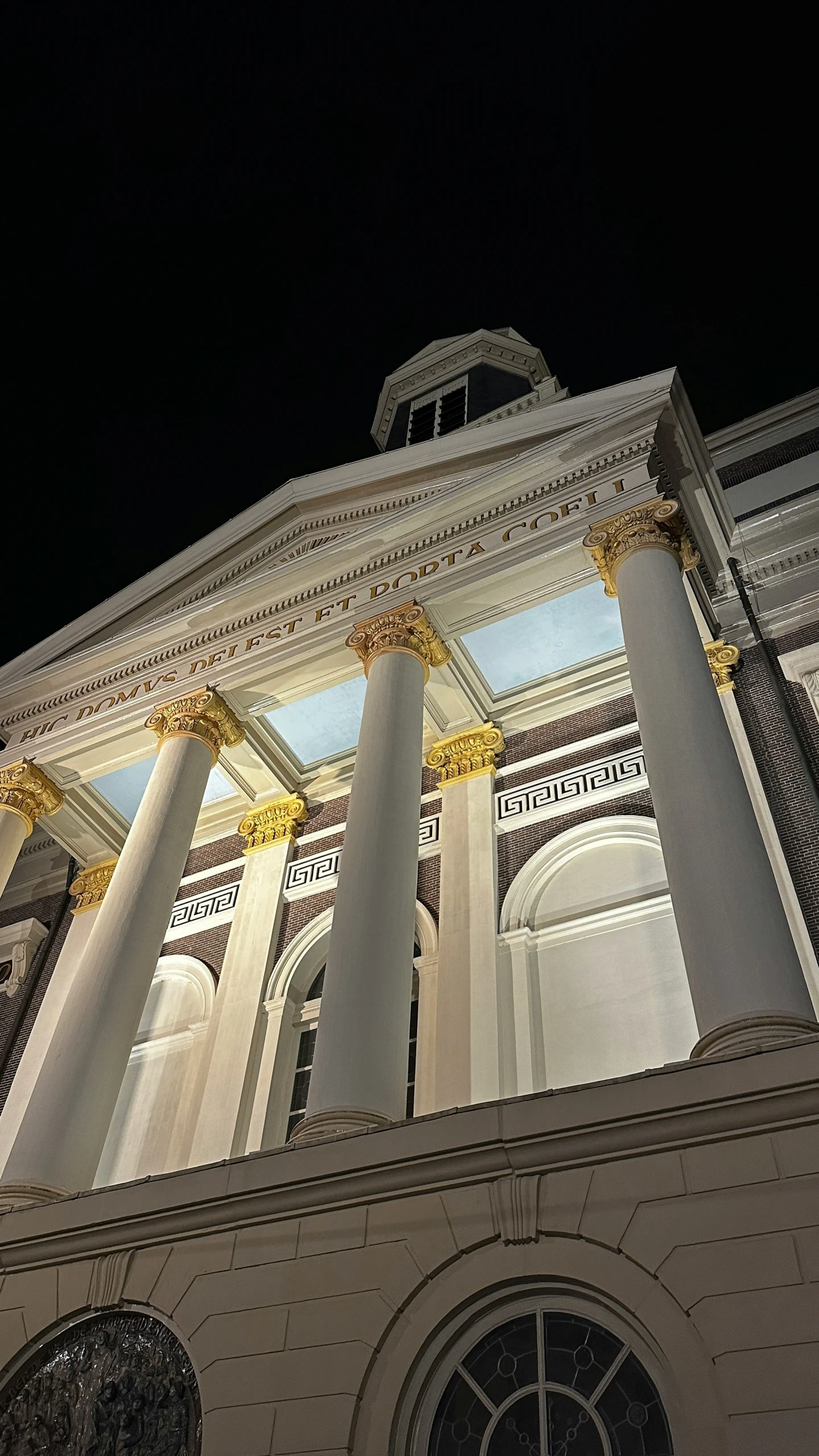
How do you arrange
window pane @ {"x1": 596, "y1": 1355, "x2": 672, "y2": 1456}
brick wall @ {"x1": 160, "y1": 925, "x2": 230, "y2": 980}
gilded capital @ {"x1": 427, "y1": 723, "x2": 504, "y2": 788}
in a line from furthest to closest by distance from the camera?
1. brick wall @ {"x1": 160, "y1": 925, "x2": 230, "y2": 980}
2. gilded capital @ {"x1": 427, "y1": 723, "x2": 504, "y2": 788}
3. window pane @ {"x1": 596, "y1": 1355, "x2": 672, "y2": 1456}

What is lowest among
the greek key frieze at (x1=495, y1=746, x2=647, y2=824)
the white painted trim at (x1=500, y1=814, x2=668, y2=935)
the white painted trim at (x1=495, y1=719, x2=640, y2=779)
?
the white painted trim at (x1=500, y1=814, x2=668, y2=935)

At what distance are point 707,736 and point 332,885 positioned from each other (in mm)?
7543

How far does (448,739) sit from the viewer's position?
53.4 ft

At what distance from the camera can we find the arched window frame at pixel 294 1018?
43.5 feet

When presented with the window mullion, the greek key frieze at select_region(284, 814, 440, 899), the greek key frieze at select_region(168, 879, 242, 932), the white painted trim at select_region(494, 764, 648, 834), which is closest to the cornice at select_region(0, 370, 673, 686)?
the greek key frieze at select_region(168, 879, 242, 932)

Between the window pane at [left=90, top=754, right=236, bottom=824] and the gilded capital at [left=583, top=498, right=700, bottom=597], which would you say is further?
the window pane at [left=90, top=754, right=236, bottom=824]

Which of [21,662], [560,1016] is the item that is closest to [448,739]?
[560,1016]

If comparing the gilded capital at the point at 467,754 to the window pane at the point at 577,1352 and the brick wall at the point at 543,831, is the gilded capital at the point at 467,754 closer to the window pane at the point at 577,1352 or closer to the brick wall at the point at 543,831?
the brick wall at the point at 543,831

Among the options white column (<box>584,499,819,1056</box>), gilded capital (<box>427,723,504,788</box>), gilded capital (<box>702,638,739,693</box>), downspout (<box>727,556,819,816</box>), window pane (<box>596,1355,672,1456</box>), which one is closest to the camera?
window pane (<box>596,1355,672,1456</box>)

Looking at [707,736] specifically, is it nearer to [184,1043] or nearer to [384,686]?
[384,686]

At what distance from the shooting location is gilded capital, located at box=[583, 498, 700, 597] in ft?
39.7

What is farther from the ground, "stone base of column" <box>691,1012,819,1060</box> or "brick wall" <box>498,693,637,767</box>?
"brick wall" <box>498,693,637,767</box>

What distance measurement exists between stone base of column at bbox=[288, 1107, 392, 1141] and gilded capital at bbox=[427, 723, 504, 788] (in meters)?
7.76

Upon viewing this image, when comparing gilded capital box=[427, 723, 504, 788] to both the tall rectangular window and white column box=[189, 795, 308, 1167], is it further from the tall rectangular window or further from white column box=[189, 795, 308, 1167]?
the tall rectangular window
